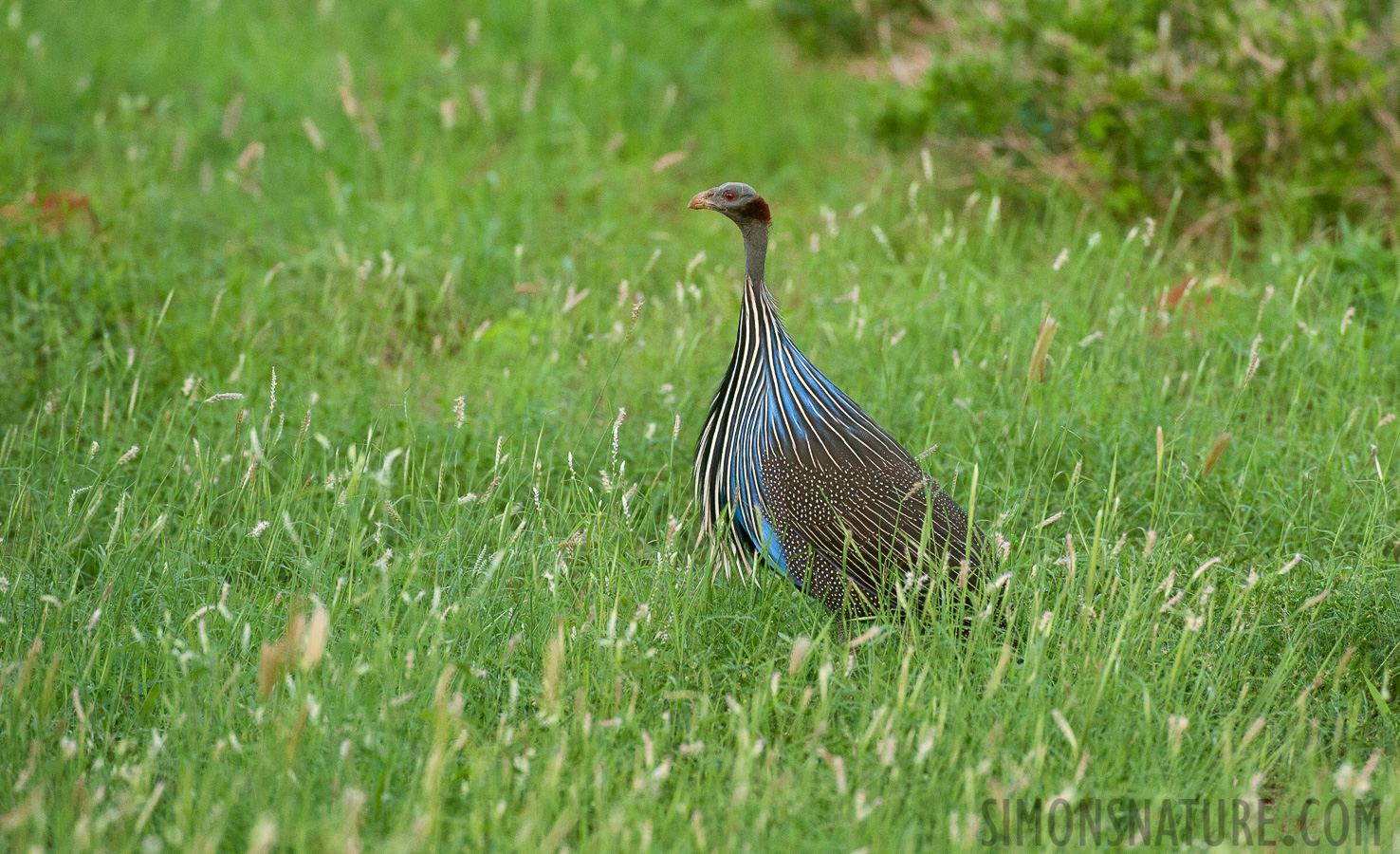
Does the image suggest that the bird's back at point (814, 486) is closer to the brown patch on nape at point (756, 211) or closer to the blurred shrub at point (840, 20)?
the brown patch on nape at point (756, 211)

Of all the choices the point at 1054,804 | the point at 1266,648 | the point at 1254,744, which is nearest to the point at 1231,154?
the point at 1266,648

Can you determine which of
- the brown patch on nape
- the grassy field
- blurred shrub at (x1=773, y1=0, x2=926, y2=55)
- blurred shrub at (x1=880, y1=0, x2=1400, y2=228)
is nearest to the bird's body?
the brown patch on nape

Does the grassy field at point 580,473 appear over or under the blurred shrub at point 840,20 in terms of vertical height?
under

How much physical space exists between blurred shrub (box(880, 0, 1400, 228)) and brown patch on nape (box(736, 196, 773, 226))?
2.33 meters

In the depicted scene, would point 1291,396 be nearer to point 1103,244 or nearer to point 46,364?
point 1103,244

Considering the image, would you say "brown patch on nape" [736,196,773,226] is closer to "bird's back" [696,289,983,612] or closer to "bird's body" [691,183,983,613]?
"bird's body" [691,183,983,613]

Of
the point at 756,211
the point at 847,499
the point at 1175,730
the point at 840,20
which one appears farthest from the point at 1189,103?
the point at 1175,730

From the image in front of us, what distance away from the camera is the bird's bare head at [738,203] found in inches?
146

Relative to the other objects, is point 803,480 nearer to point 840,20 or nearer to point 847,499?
point 847,499

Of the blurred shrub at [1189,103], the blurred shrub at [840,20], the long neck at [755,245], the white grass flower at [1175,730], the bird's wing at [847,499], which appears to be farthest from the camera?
the blurred shrub at [840,20]

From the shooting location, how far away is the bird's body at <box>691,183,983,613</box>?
3.38 metres

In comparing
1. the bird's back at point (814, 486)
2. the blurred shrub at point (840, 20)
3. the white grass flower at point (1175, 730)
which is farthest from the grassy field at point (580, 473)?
the blurred shrub at point (840, 20)

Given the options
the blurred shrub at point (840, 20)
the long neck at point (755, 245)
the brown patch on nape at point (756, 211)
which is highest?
the blurred shrub at point (840, 20)

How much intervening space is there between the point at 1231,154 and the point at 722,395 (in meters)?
2.91
